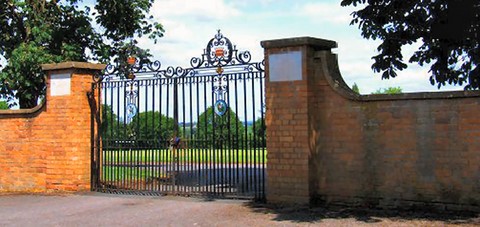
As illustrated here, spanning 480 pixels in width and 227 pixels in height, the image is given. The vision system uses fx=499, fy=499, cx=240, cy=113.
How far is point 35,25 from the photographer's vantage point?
12922 mm

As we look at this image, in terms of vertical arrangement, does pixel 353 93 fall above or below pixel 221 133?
above

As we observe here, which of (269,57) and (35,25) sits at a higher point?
(35,25)

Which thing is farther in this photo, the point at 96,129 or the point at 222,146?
the point at 96,129

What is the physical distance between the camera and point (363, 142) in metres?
7.25

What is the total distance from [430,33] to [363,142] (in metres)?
2.69

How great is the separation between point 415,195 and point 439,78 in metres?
3.02

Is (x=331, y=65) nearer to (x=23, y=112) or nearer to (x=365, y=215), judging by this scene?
(x=365, y=215)

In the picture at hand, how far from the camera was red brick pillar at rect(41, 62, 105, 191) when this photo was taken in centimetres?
955

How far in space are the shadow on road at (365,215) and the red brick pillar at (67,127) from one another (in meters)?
3.92

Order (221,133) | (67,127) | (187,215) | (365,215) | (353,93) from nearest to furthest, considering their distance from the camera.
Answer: (365,215), (187,215), (353,93), (221,133), (67,127)

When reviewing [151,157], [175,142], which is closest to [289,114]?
[175,142]

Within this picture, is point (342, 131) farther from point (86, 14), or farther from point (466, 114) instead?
point (86, 14)

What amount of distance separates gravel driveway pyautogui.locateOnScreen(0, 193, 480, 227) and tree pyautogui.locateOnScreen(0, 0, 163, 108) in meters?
4.55

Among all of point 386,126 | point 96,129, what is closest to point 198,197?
point 96,129
